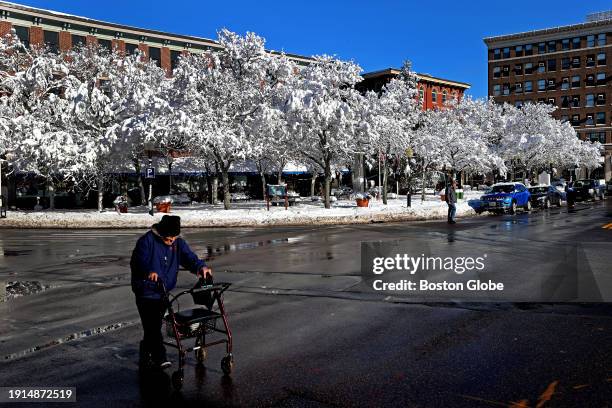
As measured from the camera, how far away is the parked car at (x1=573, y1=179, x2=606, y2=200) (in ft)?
133

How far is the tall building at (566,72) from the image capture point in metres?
96.1

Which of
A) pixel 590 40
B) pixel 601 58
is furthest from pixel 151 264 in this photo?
pixel 590 40

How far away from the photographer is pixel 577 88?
98250 mm

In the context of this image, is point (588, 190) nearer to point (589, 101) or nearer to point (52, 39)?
point (52, 39)

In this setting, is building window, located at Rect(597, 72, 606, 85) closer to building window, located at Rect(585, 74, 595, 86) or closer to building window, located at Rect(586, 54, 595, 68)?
building window, located at Rect(585, 74, 595, 86)

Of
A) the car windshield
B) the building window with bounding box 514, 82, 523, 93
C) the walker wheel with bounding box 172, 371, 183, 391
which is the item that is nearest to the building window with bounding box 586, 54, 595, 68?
the building window with bounding box 514, 82, 523, 93

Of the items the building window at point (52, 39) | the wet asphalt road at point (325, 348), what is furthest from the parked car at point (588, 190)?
the building window at point (52, 39)

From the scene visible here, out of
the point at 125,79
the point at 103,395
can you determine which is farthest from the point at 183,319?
the point at 125,79

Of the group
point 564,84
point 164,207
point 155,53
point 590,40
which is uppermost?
point 590,40

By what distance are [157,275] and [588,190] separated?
4260 cm

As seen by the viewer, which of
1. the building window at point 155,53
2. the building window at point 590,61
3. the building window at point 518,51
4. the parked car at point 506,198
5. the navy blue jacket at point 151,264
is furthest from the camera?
the building window at point 518,51

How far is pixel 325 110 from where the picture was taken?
3177 centimetres

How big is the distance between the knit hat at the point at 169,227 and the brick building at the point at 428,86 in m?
83.2

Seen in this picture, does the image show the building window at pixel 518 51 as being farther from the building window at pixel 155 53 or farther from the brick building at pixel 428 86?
the building window at pixel 155 53
